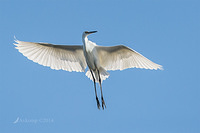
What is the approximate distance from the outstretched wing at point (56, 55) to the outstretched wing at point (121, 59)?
630 millimetres

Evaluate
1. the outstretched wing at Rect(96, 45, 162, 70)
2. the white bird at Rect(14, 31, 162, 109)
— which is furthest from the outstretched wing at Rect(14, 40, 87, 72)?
the outstretched wing at Rect(96, 45, 162, 70)

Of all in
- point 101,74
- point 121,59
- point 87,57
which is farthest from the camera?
point 101,74

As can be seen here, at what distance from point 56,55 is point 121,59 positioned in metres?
1.83

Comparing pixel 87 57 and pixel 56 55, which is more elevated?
pixel 56 55

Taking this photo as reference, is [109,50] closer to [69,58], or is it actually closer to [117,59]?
[117,59]

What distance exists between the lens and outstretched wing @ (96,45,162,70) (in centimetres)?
913

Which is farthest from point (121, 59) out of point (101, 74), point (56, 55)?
point (56, 55)

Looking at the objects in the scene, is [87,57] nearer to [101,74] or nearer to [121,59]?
[101,74]

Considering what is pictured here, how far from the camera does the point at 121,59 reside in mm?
9438

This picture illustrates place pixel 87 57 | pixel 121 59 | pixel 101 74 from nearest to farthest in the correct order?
pixel 87 57 → pixel 121 59 → pixel 101 74

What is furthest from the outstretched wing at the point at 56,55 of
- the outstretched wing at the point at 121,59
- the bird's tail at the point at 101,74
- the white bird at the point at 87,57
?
the outstretched wing at the point at 121,59

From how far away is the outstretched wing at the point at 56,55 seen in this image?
926cm

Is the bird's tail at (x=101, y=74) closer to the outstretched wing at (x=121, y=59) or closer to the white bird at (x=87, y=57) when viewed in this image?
the white bird at (x=87, y=57)

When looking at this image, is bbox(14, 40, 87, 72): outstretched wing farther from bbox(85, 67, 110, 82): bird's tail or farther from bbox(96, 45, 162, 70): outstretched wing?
bbox(96, 45, 162, 70): outstretched wing
